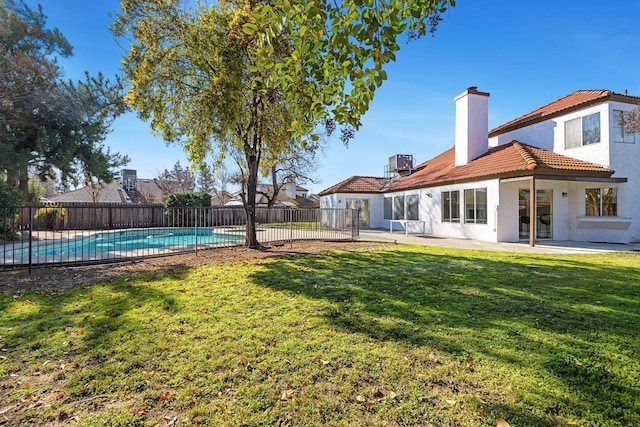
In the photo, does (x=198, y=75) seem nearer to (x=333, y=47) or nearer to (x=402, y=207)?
(x=333, y=47)

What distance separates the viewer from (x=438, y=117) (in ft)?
66.2

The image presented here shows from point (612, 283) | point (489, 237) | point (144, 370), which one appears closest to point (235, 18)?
point (144, 370)

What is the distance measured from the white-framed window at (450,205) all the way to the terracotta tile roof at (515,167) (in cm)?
71

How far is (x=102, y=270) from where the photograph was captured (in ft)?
24.9

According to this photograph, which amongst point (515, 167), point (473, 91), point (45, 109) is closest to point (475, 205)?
point (515, 167)

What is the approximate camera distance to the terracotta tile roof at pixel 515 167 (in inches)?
514

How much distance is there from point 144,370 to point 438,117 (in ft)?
68.6

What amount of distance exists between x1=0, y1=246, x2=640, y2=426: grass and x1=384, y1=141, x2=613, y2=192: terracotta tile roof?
8239mm

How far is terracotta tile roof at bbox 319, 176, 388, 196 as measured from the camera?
82.7 feet

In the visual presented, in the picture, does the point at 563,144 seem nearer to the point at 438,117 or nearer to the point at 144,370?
the point at 438,117

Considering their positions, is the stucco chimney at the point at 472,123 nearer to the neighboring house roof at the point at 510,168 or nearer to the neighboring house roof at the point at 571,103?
the neighboring house roof at the point at 510,168

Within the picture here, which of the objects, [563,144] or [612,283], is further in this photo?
[563,144]

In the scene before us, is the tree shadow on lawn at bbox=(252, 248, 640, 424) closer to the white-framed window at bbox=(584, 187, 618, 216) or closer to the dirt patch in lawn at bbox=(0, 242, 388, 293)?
the dirt patch in lawn at bbox=(0, 242, 388, 293)

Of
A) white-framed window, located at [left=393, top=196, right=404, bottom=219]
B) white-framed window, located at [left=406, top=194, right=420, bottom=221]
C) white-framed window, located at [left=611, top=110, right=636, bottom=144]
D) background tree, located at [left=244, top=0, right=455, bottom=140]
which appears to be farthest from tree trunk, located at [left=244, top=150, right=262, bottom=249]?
white-framed window, located at [left=611, top=110, right=636, bottom=144]
